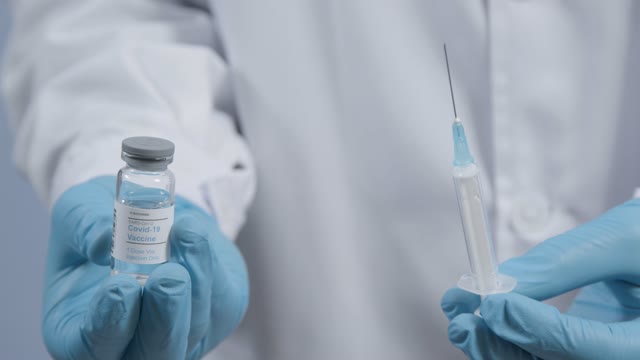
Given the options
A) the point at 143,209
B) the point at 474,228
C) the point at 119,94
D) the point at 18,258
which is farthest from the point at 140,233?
the point at 18,258

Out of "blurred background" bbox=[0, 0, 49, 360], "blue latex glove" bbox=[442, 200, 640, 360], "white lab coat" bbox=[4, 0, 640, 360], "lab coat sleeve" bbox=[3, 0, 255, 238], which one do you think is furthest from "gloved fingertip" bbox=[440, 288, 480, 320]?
"blurred background" bbox=[0, 0, 49, 360]

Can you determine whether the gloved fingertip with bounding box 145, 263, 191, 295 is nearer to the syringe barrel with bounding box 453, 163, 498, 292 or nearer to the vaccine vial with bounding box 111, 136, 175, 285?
the vaccine vial with bounding box 111, 136, 175, 285

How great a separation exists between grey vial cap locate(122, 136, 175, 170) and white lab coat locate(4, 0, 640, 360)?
241mm

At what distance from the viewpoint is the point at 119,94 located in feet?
3.16

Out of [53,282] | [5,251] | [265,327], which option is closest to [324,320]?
[265,327]

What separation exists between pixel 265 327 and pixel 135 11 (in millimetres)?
472

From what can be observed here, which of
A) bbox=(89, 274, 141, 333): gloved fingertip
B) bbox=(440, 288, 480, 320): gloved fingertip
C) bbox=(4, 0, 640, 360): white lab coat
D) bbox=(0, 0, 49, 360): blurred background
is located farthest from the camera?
bbox=(0, 0, 49, 360): blurred background

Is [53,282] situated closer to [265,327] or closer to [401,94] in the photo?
[265,327]

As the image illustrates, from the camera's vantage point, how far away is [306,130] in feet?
3.15

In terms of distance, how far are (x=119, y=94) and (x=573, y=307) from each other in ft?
1.95

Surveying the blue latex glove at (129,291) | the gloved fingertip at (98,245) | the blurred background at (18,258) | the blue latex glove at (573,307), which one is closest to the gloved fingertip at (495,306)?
the blue latex glove at (573,307)

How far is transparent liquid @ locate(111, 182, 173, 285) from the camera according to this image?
628mm

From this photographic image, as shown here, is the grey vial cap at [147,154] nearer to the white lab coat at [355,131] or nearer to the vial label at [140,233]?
the vial label at [140,233]

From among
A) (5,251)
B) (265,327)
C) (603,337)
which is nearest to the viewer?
(603,337)
